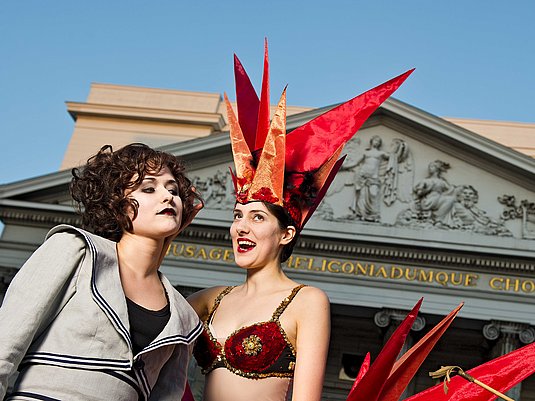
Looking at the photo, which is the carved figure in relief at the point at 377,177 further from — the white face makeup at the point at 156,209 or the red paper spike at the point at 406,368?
the white face makeup at the point at 156,209

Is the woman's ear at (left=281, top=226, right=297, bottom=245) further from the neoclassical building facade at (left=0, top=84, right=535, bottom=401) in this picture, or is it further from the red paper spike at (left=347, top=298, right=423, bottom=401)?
the neoclassical building facade at (left=0, top=84, right=535, bottom=401)

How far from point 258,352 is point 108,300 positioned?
3.83 ft

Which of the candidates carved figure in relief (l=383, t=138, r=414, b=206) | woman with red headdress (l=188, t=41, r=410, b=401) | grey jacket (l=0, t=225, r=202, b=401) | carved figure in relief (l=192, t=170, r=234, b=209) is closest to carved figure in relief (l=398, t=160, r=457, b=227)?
carved figure in relief (l=383, t=138, r=414, b=206)

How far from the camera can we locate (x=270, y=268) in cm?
484

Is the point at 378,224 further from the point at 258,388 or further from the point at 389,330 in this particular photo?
the point at 258,388

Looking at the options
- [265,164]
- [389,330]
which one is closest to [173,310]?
[265,164]

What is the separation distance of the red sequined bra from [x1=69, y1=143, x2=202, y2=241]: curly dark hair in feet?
2.96

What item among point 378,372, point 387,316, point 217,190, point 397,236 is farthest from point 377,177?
point 378,372

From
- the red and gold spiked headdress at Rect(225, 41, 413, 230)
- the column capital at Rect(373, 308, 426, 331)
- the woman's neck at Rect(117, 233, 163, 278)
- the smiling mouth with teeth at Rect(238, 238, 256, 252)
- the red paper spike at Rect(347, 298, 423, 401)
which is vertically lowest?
the red paper spike at Rect(347, 298, 423, 401)

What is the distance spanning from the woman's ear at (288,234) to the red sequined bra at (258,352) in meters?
0.43

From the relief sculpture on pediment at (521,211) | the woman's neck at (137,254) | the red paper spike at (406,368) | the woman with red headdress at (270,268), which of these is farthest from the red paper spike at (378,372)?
the relief sculpture on pediment at (521,211)

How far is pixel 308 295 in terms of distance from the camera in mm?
4535

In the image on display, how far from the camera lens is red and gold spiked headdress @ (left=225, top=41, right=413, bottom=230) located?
4.80 m

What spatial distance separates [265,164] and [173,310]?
1313mm
